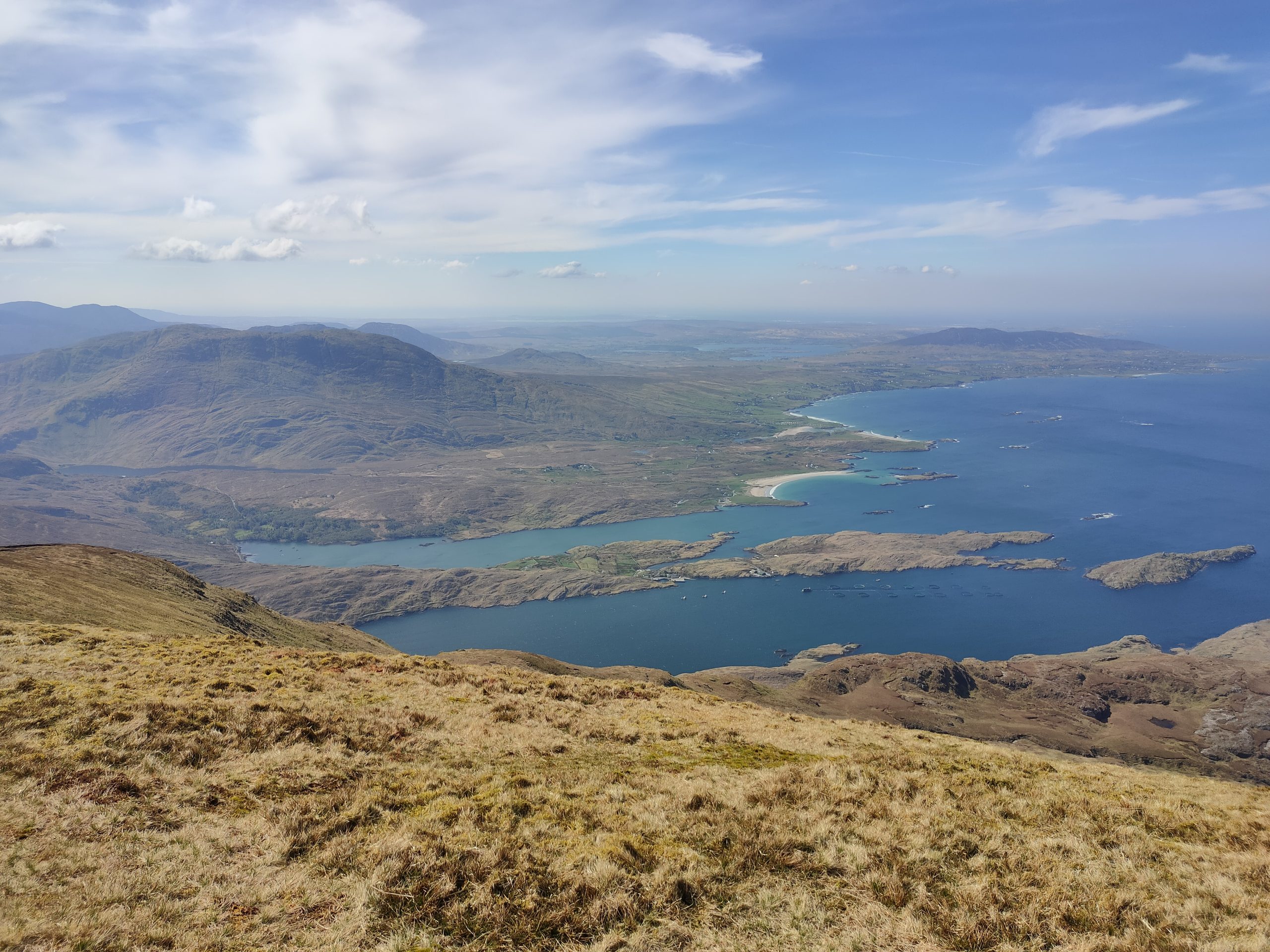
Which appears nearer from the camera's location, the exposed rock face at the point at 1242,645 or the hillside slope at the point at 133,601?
the hillside slope at the point at 133,601

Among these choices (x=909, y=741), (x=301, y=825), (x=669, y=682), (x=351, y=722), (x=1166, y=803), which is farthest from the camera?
(x=669, y=682)

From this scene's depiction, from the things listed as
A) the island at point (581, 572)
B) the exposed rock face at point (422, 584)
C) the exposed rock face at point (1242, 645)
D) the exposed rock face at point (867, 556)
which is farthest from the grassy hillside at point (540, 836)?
the exposed rock face at point (867, 556)

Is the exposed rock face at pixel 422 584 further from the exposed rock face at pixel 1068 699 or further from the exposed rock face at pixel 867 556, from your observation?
the exposed rock face at pixel 1068 699

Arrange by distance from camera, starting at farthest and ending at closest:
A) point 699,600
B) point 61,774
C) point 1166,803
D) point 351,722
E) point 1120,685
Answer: point 699,600 → point 1120,685 → point 351,722 → point 1166,803 → point 61,774

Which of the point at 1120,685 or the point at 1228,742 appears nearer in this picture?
the point at 1228,742

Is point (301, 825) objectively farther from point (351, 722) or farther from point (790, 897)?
point (790, 897)

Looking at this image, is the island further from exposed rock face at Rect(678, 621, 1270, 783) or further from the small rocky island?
exposed rock face at Rect(678, 621, 1270, 783)

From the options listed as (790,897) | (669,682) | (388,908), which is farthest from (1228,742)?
(388,908)
